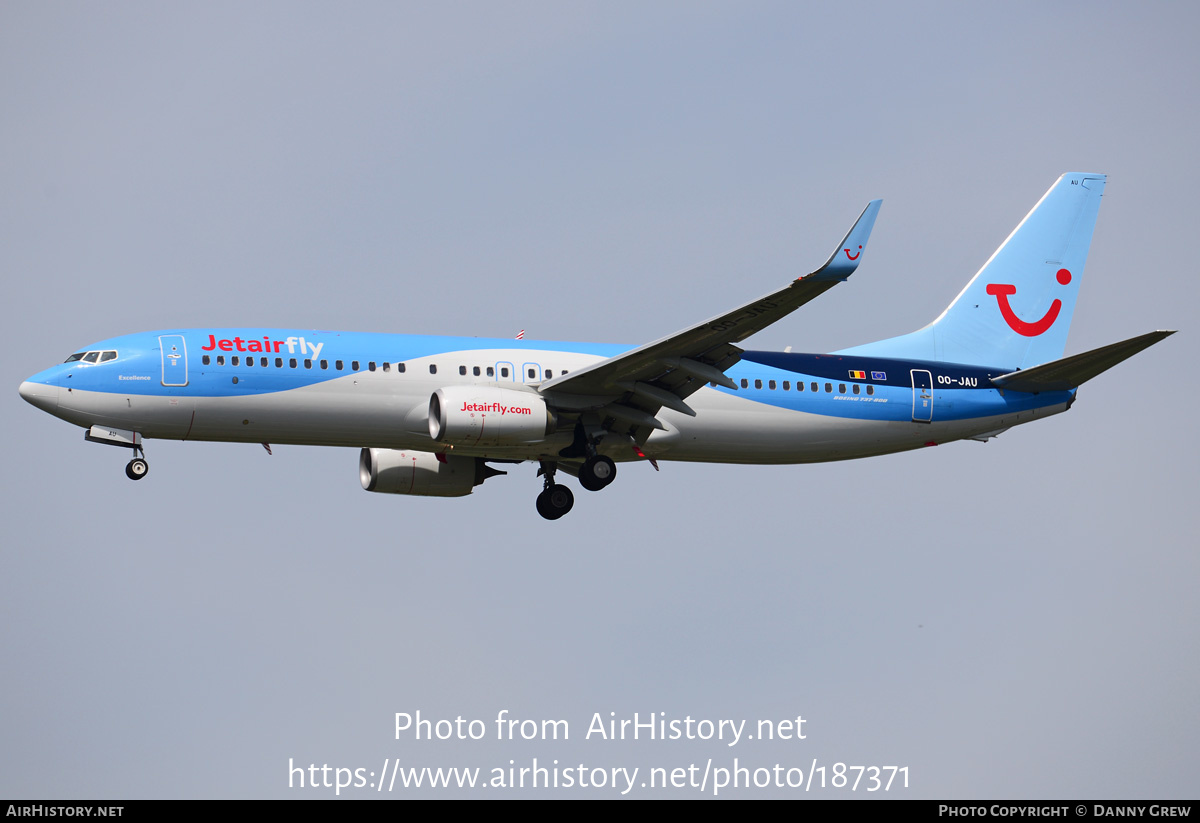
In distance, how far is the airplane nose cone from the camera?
109 ft

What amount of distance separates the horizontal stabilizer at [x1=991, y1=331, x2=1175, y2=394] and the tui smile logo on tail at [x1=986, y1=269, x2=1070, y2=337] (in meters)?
2.58

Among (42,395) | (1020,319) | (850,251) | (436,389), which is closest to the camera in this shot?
(850,251)

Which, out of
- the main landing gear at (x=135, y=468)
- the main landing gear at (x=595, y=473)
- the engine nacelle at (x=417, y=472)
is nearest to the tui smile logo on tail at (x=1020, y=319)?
the main landing gear at (x=595, y=473)

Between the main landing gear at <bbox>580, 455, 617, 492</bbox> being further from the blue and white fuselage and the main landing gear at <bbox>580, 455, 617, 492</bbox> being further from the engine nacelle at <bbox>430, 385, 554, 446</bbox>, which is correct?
the engine nacelle at <bbox>430, 385, 554, 446</bbox>

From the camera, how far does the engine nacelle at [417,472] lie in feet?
129

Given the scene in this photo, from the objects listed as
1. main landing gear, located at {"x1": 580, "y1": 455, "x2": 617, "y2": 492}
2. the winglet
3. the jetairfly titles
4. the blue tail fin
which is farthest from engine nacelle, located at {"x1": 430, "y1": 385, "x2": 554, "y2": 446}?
the blue tail fin

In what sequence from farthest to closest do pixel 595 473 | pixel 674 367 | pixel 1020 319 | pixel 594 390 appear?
pixel 1020 319 < pixel 595 473 < pixel 594 390 < pixel 674 367

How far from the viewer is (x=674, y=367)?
3450cm

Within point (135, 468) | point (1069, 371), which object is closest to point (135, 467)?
point (135, 468)

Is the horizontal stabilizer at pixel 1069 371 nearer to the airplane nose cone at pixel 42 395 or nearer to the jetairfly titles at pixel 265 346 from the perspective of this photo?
the jetairfly titles at pixel 265 346

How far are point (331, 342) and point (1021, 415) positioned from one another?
19028 mm

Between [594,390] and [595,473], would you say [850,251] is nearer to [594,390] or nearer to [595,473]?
[594,390]

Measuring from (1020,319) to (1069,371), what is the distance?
13.3ft

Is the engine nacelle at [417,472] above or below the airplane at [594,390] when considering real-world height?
below
